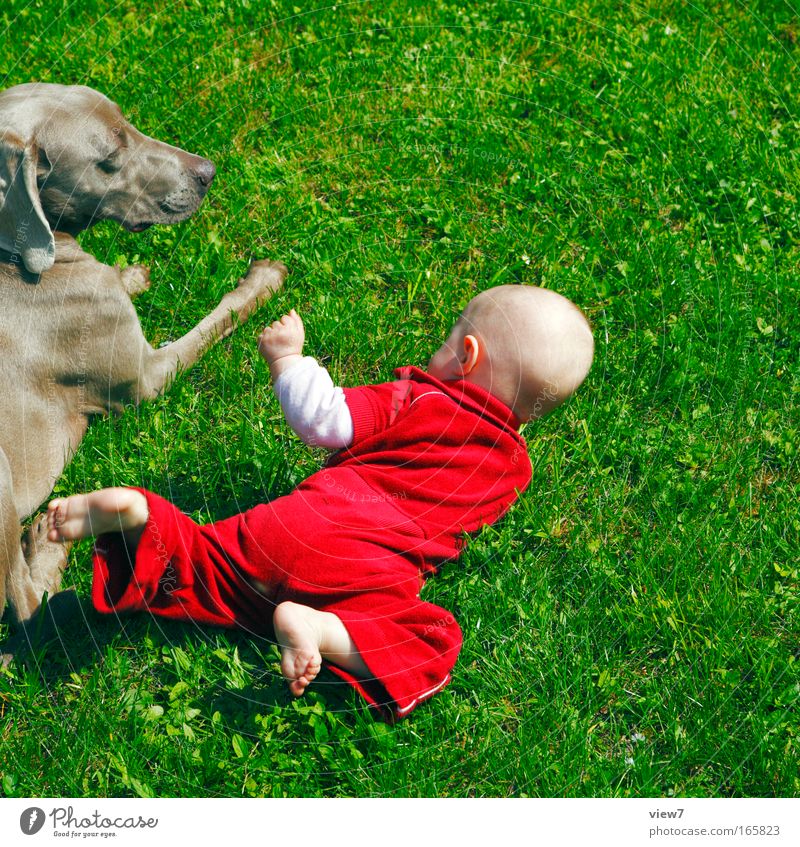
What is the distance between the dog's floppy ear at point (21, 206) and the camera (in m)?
3.95

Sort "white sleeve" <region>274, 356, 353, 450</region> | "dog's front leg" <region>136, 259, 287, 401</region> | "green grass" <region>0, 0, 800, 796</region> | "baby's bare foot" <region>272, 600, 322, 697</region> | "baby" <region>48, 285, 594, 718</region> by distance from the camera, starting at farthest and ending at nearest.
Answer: "dog's front leg" <region>136, 259, 287, 401</region> < "white sleeve" <region>274, 356, 353, 450</region> < "green grass" <region>0, 0, 800, 796</region> < "baby" <region>48, 285, 594, 718</region> < "baby's bare foot" <region>272, 600, 322, 697</region>

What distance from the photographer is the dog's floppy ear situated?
13.0 feet

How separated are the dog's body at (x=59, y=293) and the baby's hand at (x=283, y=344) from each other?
0.81 meters

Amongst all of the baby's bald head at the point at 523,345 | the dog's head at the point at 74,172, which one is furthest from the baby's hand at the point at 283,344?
the dog's head at the point at 74,172

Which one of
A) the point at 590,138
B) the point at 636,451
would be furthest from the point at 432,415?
the point at 590,138

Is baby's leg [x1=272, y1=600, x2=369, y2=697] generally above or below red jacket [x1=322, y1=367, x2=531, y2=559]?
below

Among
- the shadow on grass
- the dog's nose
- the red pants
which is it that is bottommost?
the shadow on grass

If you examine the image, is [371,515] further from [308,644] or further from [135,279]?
[135,279]

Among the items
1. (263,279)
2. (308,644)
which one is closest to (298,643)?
(308,644)

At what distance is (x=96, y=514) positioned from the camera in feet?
11.4

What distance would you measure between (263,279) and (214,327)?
0.43 meters

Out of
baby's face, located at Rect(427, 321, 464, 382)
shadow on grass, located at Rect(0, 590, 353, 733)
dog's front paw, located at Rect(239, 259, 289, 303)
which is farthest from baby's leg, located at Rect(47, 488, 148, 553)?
dog's front paw, located at Rect(239, 259, 289, 303)

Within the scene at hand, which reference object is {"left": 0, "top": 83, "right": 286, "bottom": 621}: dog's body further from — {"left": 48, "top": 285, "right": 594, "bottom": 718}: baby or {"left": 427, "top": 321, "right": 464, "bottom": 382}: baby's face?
{"left": 427, "top": 321, "right": 464, "bottom": 382}: baby's face
